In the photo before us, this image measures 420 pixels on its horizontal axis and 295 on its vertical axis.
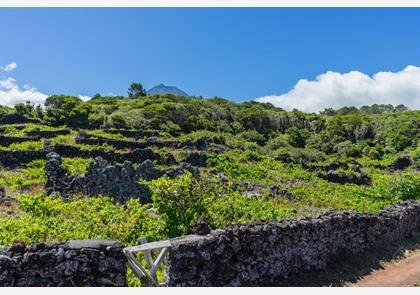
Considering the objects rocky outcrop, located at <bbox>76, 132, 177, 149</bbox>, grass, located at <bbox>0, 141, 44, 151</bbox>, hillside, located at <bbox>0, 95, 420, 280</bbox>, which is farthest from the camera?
rocky outcrop, located at <bbox>76, 132, 177, 149</bbox>

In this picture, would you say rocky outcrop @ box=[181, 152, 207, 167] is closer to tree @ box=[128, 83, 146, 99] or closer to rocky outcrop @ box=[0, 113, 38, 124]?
rocky outcrop @ box=[0, 113, 38, 124]

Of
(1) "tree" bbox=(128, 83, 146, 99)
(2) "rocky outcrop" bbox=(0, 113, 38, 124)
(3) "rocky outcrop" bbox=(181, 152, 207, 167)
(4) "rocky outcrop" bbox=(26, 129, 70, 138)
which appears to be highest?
(1) "tree" bbox=(128, 83, 146, 99)

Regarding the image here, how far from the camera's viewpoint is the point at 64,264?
24.0 ft

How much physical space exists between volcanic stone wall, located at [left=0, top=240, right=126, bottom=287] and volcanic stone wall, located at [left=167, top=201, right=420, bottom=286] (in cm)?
116

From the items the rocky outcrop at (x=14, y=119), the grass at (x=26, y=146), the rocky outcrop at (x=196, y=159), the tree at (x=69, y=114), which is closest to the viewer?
the rocky outcrop at (x=196, y=159)

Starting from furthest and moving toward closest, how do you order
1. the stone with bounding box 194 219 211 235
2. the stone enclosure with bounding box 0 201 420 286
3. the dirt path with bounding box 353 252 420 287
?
the dirt path with bounding box 353 252 420 287 → the stone with bounding box 194 219 211 235 → the stone enclosure with bounding box 0 201 420 286

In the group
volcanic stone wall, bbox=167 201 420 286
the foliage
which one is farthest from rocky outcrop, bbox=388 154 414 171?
the foliage

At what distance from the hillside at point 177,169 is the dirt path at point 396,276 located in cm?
433

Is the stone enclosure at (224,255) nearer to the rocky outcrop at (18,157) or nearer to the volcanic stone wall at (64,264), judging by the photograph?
the volcanic stone wall at (64,264)

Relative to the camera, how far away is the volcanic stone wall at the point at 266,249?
28.5ft

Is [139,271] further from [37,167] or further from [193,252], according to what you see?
[37,167]

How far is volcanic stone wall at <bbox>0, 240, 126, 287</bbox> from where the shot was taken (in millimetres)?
7004

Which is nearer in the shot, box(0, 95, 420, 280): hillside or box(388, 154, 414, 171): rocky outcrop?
box(0, 95, 420, 280): hillside

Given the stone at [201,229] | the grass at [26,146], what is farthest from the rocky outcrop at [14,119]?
the stone at [201,229]
